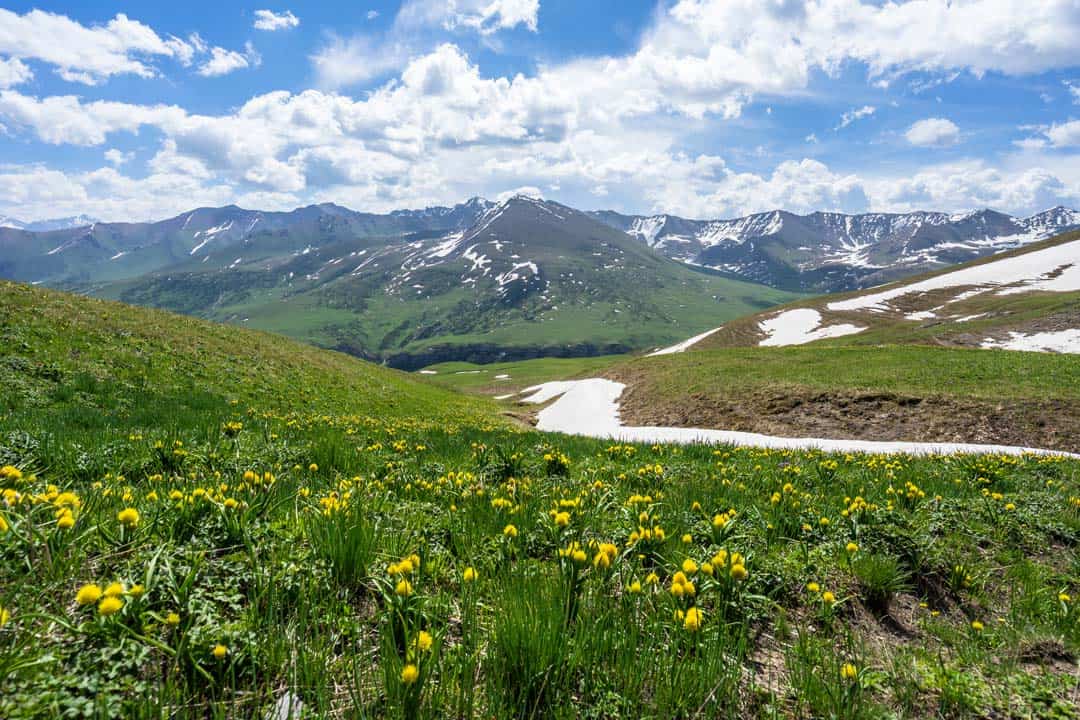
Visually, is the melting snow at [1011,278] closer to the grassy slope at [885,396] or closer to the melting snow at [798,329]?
the melting snow at [798,329]

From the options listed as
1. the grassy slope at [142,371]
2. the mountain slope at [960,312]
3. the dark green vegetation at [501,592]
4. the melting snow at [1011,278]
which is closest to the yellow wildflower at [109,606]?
the dark green vegetation at [501,592]

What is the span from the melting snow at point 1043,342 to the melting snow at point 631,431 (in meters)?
30.5

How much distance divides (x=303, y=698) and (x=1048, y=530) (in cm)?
873

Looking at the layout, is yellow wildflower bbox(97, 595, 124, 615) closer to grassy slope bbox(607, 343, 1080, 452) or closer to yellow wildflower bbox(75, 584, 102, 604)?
yellow wildflower bbox(75, 584, 102, 604)

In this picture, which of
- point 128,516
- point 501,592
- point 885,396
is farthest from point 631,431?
point 128,516

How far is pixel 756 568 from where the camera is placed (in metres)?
4.27

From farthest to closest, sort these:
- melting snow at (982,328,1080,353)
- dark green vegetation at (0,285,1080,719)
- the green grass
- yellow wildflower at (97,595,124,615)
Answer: melting snow at (982,328,1080,353), the green grass, dark green vegetation at (0,285,1080,719), yellow wildflower at (97,595,124,615)

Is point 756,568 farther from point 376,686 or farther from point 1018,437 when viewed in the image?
point 1018,437

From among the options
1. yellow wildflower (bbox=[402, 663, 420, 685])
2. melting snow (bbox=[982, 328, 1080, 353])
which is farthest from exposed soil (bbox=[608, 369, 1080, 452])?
yellow wildflower (bbox=[402, 663, 420, 685])

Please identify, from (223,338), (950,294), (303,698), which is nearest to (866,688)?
(303,698)

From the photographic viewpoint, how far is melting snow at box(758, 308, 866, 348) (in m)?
62.3

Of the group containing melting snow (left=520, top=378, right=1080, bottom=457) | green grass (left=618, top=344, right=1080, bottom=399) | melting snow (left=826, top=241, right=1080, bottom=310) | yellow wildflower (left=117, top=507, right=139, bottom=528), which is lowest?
melting snow (left=520, top=378, right=1080, bottom=457)

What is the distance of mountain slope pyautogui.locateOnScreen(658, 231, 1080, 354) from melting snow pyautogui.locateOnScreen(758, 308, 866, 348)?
12 cm

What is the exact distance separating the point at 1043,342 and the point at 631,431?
4075cm
